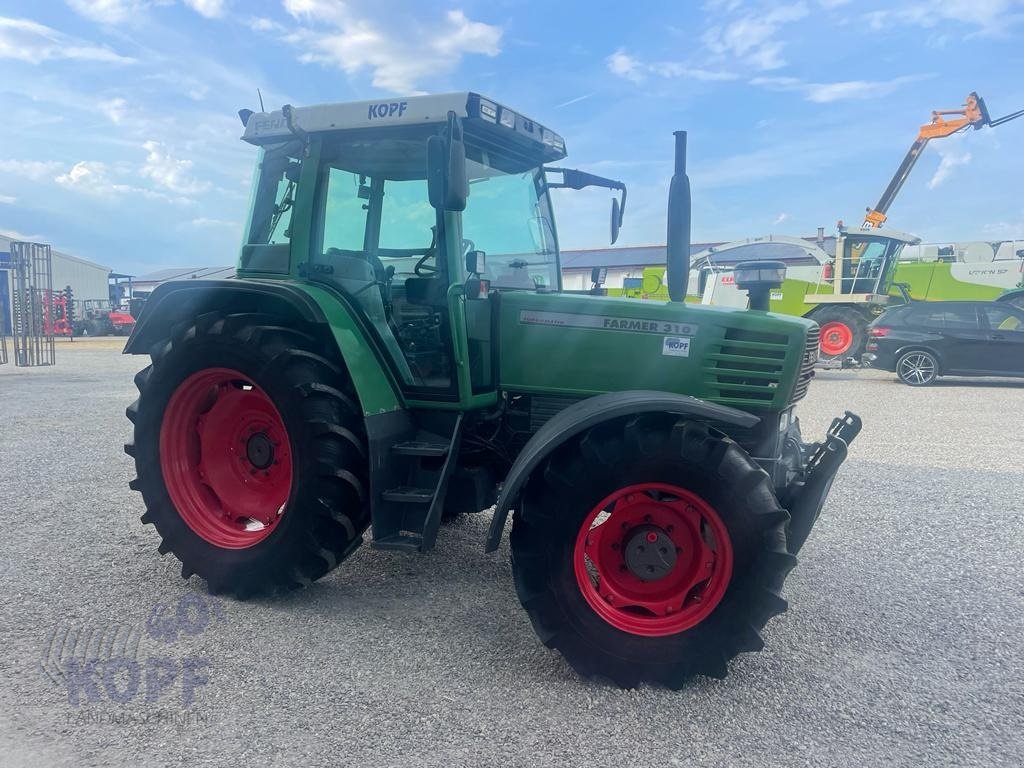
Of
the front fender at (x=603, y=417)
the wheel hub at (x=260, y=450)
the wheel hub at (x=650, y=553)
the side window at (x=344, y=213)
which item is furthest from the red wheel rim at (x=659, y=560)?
the side window at (x=344, y=213)

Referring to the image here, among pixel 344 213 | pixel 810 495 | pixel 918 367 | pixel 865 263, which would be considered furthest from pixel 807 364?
pixel 865 263

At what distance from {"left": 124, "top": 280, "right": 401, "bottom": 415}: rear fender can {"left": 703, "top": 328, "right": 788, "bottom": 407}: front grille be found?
5.19ft

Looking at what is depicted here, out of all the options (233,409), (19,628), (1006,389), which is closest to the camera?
(19,628)

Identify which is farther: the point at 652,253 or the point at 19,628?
the point at 652,253

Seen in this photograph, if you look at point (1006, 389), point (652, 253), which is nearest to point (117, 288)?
point (652, 253)

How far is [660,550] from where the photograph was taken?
9.96 ft

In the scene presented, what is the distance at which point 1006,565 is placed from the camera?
4.37m

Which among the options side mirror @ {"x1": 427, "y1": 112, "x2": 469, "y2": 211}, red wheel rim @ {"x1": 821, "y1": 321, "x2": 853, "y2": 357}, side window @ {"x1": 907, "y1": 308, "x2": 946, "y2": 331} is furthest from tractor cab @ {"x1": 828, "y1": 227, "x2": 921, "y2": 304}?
side mirror @ {"x1": 427, "y1": 112, "x2": 469, "y2": 211}

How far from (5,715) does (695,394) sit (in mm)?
3021

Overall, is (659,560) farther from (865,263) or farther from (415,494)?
(865,263)

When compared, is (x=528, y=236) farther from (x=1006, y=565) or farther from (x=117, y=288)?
(x=117, y=288)

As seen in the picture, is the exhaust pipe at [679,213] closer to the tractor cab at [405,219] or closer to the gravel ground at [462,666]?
the tractor cab at [405,219]

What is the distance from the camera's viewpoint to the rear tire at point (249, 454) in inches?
137

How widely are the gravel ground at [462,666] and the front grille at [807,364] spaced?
43.3 inches
